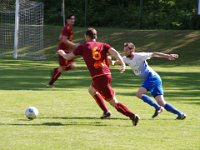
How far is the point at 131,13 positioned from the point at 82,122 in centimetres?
3149

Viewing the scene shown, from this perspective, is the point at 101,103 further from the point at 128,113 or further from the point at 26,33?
the point at 26,33

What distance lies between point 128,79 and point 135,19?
2027cm

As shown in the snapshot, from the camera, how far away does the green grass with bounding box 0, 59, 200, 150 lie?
889 cm

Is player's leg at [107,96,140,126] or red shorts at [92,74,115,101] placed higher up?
red shorts at [92,74,115,101]

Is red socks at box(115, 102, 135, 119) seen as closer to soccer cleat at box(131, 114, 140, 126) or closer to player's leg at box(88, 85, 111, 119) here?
soccer cleat at box(131, 114, 140, 126)

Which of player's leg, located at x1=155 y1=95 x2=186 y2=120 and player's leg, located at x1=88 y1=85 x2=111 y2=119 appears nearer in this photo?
player's leg, located at x1=155 y1=95 x2=186 y2=120

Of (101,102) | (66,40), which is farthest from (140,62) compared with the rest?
(66,40)

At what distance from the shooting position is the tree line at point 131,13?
41.0 metres

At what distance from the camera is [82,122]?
36.4 ft

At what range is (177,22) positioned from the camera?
136 feet

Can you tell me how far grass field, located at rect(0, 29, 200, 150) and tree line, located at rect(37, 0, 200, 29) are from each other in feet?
67.6

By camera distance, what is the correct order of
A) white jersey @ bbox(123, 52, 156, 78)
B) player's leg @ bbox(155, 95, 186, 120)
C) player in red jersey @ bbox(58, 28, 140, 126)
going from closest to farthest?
1. player in red jersey @ bbox(58, 28, 140, 126)
2. player's leg @ bbox(155, 95, 186, 120)
3. white jersey @ bbox(123, 52, 156, 78)

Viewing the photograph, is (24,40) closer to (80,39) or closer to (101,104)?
(80,39)

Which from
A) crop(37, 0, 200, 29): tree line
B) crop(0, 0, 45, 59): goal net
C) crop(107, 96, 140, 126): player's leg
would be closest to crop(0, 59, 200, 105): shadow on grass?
crop(107, 96, 140, 126): player's leg
